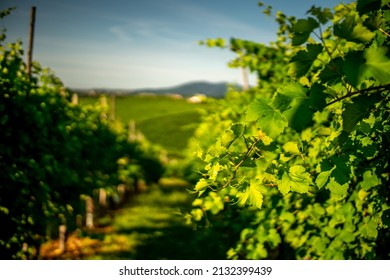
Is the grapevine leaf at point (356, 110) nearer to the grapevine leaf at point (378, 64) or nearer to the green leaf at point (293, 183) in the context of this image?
the grapevine leaf at point (378, 64)

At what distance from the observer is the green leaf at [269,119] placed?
41.2 inches

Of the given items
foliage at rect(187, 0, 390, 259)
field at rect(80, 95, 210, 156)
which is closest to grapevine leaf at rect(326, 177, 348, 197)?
foliage at rect(187, 0, 390, 259)

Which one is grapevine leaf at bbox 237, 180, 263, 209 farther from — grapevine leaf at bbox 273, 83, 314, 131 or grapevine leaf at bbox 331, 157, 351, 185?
grapevine leaf at bbox 273, 83, 314, 131

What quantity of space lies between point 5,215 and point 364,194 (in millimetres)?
3542

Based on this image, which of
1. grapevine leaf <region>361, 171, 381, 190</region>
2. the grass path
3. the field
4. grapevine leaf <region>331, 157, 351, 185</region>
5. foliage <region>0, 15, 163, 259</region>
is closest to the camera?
grapevine leaf <region>331, 157, 351, 185</region>

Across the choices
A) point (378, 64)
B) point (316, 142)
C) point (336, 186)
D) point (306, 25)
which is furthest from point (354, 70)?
point (316, 142)

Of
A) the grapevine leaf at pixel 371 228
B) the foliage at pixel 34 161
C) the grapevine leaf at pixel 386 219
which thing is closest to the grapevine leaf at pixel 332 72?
the grapevine leaf at pixel 386 219

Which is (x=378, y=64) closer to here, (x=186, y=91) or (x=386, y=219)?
(x=386, y=219)

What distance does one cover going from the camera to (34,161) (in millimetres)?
3277

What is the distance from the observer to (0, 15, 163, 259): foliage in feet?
10.8

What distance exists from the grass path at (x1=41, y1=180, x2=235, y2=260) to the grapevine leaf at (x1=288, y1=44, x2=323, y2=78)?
4064 millimetres
